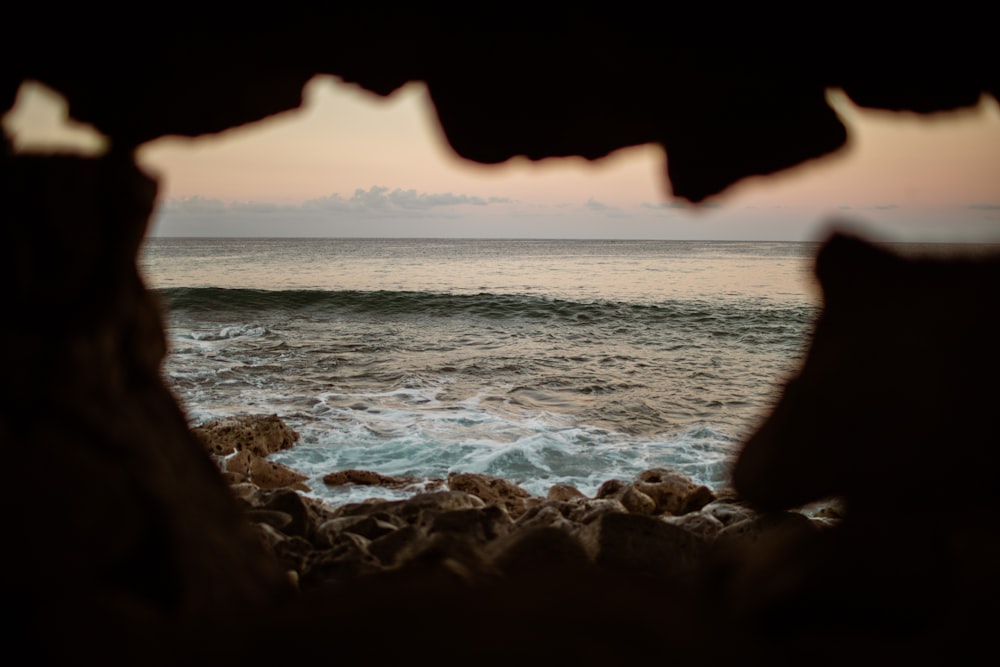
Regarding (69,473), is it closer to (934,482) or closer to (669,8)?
(669,8)

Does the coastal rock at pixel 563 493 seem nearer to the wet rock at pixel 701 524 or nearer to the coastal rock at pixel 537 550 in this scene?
the wet rock at pixel 701 524

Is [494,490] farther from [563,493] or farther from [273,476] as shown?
[273,476]

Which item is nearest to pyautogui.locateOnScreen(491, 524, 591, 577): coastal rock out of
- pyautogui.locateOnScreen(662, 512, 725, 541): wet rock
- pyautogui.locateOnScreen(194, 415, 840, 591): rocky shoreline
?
pyautogui.locateOnScreen(194, 415, 840, 591): rocky shoreline

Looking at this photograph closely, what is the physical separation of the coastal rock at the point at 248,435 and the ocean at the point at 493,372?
10.0 inches

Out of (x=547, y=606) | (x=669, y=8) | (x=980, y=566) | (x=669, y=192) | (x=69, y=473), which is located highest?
(x=669, y=8)

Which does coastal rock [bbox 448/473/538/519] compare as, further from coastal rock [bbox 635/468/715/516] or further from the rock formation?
the rock formation

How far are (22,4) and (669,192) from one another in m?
3.56

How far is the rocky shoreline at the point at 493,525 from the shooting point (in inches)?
161

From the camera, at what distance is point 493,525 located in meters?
4.91

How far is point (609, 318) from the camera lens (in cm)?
2078

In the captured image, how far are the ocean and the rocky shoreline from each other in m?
0.58

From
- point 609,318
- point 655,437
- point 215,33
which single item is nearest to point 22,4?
point 215,33

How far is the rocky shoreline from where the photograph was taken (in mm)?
4090

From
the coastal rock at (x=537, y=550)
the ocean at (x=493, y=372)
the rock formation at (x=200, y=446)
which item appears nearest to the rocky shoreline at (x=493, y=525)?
the coastal rock at (x=537, y=550)
